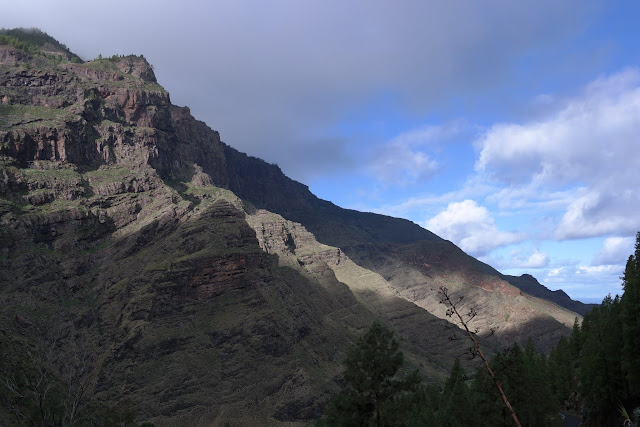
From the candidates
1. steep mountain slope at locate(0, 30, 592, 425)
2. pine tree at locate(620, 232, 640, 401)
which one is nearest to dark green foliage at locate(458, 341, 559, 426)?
pine tree at locate(620, 232, 640, 401)

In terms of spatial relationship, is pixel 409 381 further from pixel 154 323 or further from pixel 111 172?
pixel 111 172

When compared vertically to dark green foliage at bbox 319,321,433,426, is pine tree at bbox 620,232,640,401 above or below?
above

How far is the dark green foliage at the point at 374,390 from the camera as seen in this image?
4181 centimetres

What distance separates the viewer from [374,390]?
42000mm

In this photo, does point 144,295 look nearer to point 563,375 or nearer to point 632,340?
point 563,375

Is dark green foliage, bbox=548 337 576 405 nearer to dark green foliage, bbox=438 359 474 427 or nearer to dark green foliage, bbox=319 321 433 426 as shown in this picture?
dark green foliage, bbox=438 359 474 427

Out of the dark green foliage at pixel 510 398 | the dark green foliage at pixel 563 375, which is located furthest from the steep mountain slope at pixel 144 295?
the dark green foliage at pixel 510 398

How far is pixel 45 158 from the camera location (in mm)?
182750

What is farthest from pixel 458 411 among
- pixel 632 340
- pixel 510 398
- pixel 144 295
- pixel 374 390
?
pixel 144 295

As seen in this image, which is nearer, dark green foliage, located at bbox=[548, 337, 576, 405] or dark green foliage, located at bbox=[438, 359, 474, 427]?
dark green foliage, located at bbox=[438, 359, 474, 427]

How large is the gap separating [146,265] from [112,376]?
40591 mm

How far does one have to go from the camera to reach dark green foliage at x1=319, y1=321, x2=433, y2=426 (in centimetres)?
4181

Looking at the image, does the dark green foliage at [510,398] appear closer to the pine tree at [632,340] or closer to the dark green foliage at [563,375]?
the pine tree at [632,340]

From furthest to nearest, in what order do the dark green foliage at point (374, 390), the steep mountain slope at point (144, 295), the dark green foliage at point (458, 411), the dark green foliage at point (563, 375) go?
the steep mountain slope at point (144, 295) → the dark green foliage at point (563, 375) → the dark green foliage at point (458, 411) → the dark green foliage at point (374, 390)
